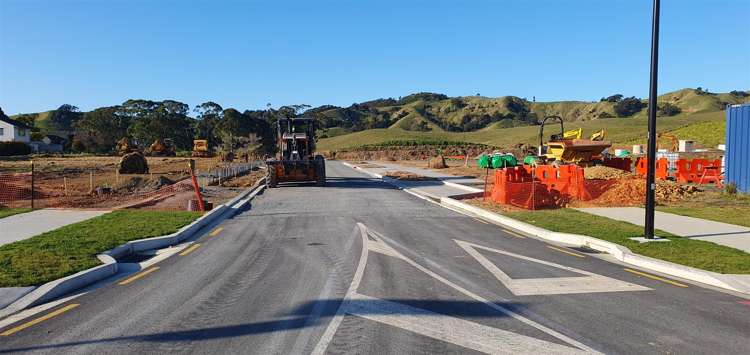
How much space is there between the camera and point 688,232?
494 inches

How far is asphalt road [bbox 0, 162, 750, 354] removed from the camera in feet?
18.9

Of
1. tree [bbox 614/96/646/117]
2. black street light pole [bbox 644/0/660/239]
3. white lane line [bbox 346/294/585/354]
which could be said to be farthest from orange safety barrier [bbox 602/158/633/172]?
tree [bbox 614/96/646/117]

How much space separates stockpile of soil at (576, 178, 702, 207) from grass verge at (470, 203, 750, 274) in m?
3.53

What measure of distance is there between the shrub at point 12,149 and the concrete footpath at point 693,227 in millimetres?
67668

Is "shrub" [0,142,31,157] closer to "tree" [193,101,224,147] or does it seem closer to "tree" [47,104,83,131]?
"tree" [193,101,224,147]

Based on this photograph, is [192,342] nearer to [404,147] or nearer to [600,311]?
[600,311]

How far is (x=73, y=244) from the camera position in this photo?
35.2 ft

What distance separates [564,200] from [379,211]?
6.70 metres

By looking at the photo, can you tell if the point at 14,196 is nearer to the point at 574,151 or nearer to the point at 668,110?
the point at 574,151

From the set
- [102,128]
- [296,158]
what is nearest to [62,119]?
[102,128]

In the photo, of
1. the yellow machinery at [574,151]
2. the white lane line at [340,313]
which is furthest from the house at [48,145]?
the white lane line at [340,313]

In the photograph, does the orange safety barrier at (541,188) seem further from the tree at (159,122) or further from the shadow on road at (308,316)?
the tree at (159,122)

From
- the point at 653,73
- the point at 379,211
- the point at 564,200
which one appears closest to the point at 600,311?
the point at 653,73

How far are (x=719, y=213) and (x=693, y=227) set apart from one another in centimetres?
349
